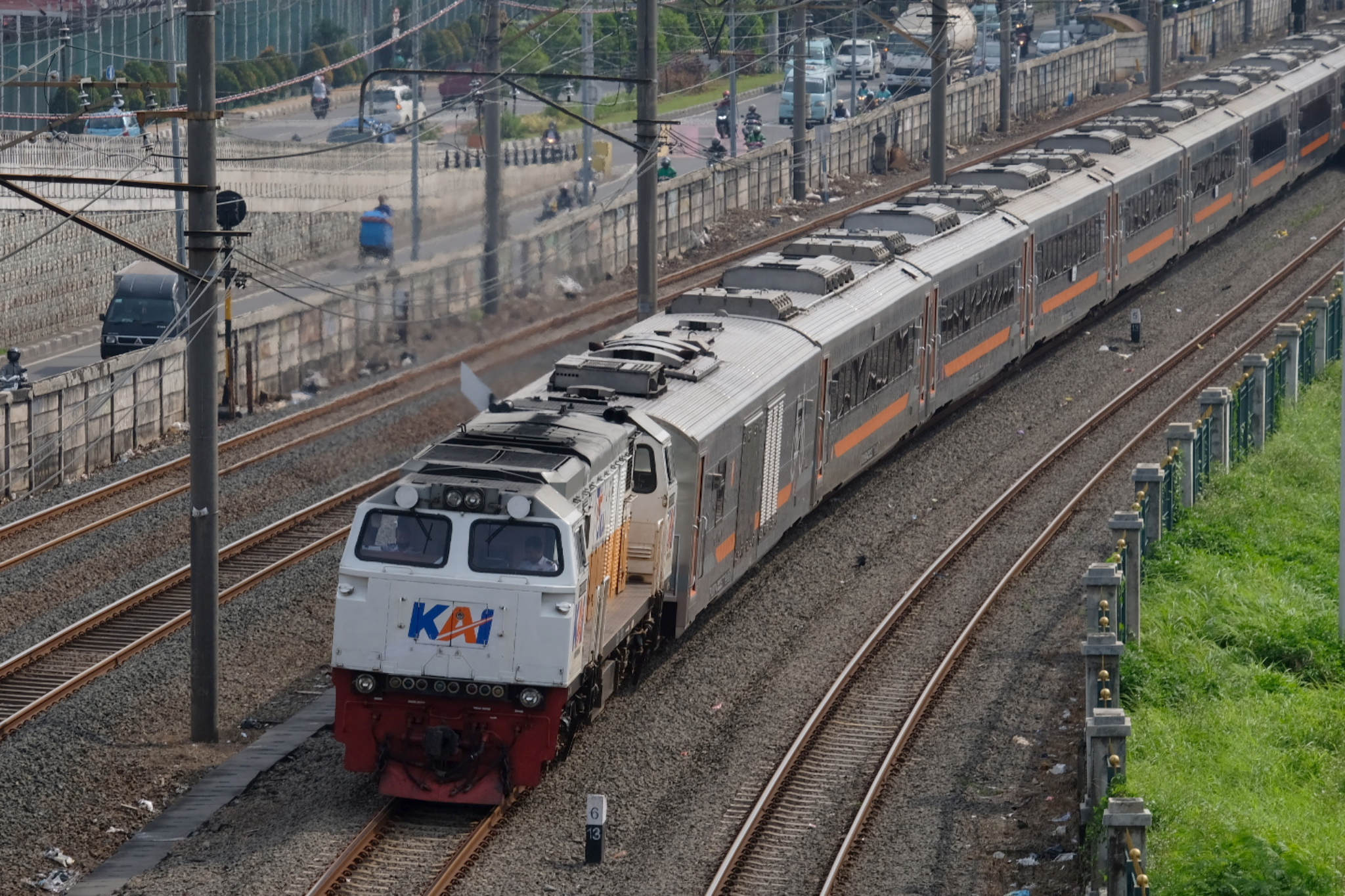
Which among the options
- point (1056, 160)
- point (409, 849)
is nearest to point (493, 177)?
point (1056, 160)

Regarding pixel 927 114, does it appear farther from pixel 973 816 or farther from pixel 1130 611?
pixel 973 816

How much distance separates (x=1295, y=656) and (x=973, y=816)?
456cm

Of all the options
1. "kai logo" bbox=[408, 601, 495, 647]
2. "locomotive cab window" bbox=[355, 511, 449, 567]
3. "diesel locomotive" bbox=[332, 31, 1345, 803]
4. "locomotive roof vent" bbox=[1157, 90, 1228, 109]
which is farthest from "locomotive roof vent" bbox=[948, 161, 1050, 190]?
"kai logo" bbox=[408, 601, 495, 647]

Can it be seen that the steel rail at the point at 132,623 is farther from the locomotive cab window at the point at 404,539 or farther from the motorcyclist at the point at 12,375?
the motorcyclist at the point at 12,375

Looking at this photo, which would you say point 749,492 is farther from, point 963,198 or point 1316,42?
point 1316,42

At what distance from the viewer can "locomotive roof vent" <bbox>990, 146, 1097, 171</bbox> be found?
34.1 m

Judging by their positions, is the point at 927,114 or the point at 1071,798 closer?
the point at 1071,798

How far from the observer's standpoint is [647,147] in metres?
23.7

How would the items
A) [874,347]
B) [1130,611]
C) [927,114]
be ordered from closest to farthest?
1. [1130,611]
2. [874,347]
3. [927,114]

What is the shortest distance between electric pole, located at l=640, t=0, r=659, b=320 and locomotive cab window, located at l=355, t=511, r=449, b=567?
33.6 feet

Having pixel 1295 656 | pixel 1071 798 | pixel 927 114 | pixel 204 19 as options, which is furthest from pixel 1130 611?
pixel 927 114

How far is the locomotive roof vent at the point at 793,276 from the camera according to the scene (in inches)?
935

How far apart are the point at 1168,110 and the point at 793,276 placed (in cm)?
1956

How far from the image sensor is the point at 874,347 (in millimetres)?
23766
